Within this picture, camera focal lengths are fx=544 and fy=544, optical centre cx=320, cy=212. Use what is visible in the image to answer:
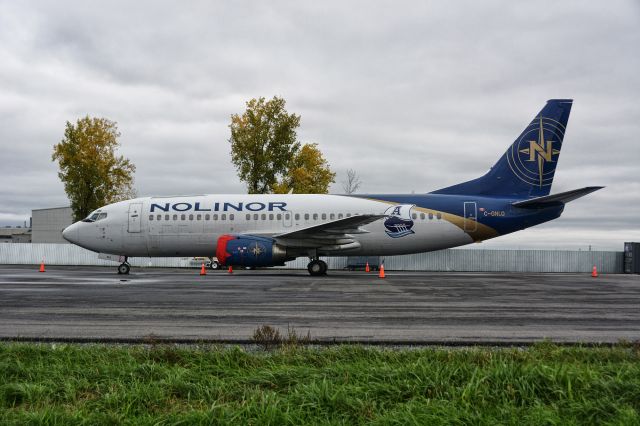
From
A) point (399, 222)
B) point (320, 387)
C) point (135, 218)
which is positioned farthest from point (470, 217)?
point (320, 387)

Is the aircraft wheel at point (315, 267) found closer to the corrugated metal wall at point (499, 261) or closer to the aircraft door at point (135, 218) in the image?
the aircraft door at point (135, 218)

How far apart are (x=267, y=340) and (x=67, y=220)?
79355mm

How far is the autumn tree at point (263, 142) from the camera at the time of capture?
51312mm

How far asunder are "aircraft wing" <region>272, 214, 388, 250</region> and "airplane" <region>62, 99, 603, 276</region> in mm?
48

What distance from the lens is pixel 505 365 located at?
5094mm

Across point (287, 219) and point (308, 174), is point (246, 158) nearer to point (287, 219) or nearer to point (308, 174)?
point (308, 174)

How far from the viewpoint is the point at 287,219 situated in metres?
25.3

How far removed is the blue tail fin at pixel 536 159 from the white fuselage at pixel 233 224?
3314 mm

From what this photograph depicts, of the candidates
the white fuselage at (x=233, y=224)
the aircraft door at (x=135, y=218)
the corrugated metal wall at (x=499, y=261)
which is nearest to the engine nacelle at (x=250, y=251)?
the white fuselage at (x=233, y=224)

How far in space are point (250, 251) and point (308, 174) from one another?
91.8ft

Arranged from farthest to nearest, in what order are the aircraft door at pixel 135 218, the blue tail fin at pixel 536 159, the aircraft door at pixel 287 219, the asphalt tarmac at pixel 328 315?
the aircraft door at pixel 135 218 < the blue tail fin at pixel 536 159 < the aircraft door at pixel 287 219 < the asphalt tarmac at pixel 328 315

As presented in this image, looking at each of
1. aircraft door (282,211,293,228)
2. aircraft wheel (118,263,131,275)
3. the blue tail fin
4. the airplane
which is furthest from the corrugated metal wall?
aircraft wheel (118,263,131,275)

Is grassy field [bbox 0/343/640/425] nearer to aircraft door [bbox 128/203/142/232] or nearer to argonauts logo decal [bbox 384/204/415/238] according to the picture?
argonauts logo decal [bbox 384/204/415/238]

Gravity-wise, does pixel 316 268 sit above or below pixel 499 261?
below
